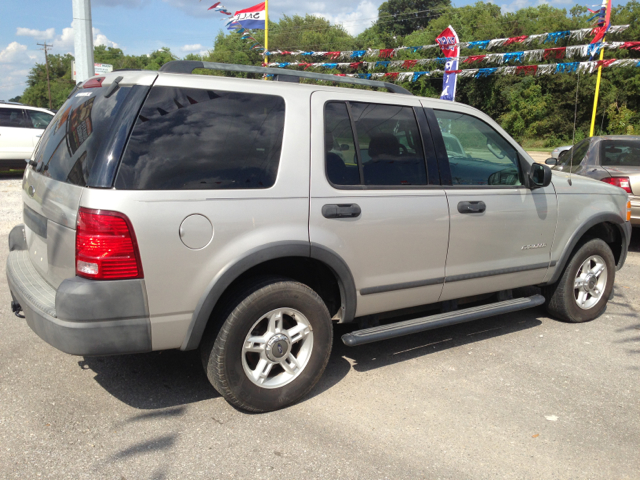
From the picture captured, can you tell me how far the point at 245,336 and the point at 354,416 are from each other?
2.78 feet

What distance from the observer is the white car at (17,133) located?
13500 millimetres

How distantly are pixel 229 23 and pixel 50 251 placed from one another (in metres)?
24.0

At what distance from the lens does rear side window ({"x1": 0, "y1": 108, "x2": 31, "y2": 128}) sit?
13.7 m

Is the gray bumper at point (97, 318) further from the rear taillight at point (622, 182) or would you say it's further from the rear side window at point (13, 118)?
the rear side window at point (13, 118)

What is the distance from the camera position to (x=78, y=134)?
10.4ft

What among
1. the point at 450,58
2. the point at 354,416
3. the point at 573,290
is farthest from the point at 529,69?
the point at 354,416

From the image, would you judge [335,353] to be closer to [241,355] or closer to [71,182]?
[241,355]

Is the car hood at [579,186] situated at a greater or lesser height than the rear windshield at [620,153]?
lesser

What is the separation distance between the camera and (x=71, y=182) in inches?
118

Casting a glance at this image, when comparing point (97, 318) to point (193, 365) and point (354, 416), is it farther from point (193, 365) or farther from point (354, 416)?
point (354, 416)

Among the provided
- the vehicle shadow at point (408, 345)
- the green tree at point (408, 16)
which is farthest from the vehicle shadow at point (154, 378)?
the green tree at point (408, 16)

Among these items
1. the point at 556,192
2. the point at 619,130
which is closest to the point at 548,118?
the point at 619,130

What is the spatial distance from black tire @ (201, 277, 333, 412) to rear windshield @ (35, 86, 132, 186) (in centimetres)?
107

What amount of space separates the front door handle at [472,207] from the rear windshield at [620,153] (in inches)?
204
